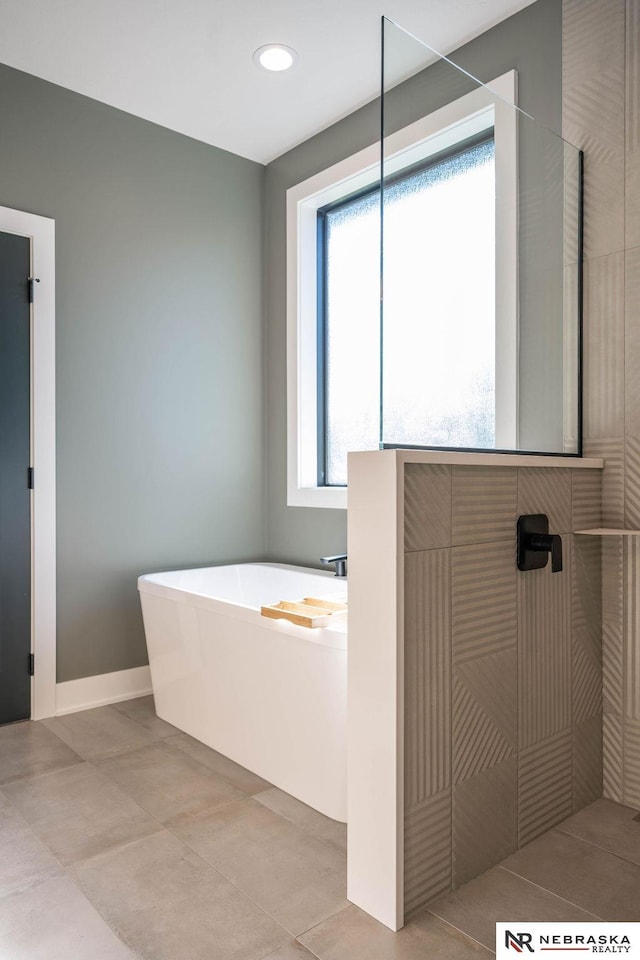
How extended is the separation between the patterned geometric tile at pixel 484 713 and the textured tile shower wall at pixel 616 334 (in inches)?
21.0

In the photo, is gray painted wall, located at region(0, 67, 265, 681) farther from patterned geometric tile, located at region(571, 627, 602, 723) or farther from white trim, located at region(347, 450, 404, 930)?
patterned geometric tile, located at region(571, 627, 602, 723)

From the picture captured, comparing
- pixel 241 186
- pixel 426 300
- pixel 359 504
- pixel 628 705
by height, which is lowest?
pixel 628 705

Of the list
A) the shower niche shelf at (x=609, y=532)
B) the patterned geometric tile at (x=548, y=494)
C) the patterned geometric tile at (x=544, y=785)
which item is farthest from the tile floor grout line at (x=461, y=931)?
the shower niche shelf at (x=609, y=532)

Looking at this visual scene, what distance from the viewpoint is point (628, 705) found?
215 centimetres

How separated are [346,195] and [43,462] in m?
1.96

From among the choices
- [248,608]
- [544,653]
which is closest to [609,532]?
[544,653]

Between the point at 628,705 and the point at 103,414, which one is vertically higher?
the point at 103,414

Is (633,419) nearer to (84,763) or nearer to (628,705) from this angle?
(628,705)

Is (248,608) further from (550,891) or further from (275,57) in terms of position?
(275,57)

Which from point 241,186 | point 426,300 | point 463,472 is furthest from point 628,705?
point 241,186

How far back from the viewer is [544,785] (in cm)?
194

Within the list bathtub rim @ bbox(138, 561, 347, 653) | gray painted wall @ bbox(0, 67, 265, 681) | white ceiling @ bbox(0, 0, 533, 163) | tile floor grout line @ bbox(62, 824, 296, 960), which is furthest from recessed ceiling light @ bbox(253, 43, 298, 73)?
tile floor grout line @ bbox(62, 824, 296, 960)

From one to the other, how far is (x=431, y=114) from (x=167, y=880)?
6.67 feet

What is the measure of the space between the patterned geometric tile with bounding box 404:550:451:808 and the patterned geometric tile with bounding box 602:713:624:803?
818 mm
